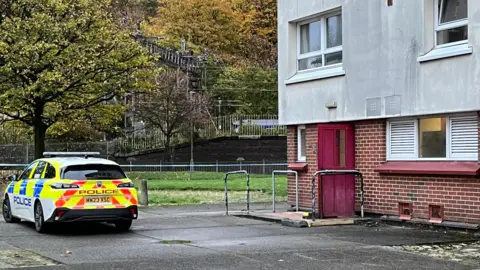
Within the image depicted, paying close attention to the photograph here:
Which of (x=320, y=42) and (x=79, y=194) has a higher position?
(x=320, y=42)

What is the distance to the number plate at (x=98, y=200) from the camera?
12.8 meters

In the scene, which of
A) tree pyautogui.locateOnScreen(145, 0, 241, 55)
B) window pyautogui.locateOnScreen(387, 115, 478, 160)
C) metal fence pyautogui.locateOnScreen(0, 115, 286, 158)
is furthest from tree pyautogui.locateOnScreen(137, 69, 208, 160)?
window pyautogui.locateOnScreen(387, 115, 478, 160)

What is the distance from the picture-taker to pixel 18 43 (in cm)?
2516

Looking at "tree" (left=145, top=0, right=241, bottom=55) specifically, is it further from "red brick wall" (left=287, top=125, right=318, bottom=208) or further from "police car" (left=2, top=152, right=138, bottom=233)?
"police car" (left=2, top=152, right=138, bottom=233)

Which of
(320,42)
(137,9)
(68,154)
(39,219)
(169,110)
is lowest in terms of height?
(39,219)

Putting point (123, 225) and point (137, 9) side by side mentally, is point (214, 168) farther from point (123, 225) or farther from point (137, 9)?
point (137, 9)

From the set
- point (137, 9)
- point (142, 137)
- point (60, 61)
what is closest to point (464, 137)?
point (60, 61)

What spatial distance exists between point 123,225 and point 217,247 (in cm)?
348

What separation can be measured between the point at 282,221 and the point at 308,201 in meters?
1.86

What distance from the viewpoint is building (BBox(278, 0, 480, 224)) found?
12.3m

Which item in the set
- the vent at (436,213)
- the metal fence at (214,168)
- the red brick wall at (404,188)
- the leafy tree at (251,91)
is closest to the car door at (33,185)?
the red brick wall at (404,188)

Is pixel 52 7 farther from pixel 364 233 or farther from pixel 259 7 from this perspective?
pixel 259 7

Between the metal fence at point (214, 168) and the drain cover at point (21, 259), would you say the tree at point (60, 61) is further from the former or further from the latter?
the drain cover at point (21, 259)

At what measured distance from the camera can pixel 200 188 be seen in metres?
26.7
